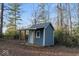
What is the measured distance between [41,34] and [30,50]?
384 millimetres

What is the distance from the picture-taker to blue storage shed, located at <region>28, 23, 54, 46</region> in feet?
23.3

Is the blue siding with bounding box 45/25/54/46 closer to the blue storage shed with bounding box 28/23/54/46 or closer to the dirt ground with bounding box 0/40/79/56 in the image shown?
the blue storage shed with bounding box 28/23/54/46

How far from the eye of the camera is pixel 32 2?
714cm

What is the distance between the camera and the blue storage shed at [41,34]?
7.11 m

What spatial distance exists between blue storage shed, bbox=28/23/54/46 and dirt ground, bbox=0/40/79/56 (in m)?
0.12

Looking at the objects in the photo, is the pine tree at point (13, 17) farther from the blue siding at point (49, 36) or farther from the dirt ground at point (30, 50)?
the blue siding at point (49, 36)

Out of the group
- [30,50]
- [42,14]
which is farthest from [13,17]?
[30,50]

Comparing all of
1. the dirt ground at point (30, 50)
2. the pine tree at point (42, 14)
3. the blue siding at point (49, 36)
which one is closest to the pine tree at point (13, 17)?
the dirt ground at point (30, 50)

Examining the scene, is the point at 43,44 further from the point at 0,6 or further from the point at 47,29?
the point at 0,6

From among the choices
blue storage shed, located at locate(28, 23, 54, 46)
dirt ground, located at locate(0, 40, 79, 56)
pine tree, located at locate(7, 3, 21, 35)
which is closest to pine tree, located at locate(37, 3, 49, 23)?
blue storage shed, located at locate(28, 23, 54, 46)

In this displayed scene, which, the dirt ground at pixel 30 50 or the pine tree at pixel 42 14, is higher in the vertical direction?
the pine tree at pixel 42 14

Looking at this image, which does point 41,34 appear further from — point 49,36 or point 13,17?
point 13,17

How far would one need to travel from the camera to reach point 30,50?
280 inches

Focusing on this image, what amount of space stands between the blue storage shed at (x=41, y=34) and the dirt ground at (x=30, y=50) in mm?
119
